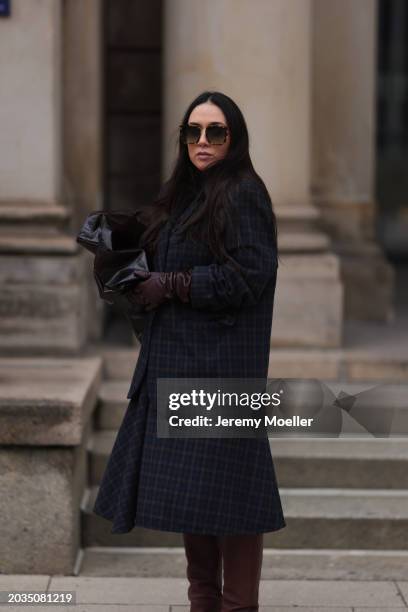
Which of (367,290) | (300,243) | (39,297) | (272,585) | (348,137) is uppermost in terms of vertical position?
(348,137)

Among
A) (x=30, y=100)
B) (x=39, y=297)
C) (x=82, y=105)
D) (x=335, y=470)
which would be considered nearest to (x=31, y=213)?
(x=39, y=297)

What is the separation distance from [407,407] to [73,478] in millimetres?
1960

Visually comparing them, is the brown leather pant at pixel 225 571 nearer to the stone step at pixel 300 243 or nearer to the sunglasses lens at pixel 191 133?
the sunglasses lens at pixel 191 133

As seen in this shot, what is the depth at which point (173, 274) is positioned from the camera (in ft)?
13.8

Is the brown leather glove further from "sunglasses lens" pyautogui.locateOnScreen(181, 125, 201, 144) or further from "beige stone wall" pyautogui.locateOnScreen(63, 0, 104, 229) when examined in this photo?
"beige stone wall" pyautogui.locateOnScreen(63, 0, 104, 229)

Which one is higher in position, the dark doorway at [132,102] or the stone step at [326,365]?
the dark doorway at [132,102]

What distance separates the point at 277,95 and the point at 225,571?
3.73 metres

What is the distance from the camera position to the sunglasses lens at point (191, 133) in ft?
14.0

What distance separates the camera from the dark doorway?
871cm

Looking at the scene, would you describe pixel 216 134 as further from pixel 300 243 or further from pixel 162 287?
pixel 300 243

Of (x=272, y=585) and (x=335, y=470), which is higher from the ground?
(x=335, y=470)

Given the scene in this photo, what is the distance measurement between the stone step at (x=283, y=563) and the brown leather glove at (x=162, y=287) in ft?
6.13

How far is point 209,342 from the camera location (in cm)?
423

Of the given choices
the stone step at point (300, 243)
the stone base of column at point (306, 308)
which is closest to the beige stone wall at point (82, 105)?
the stone step at point (300, 243)
